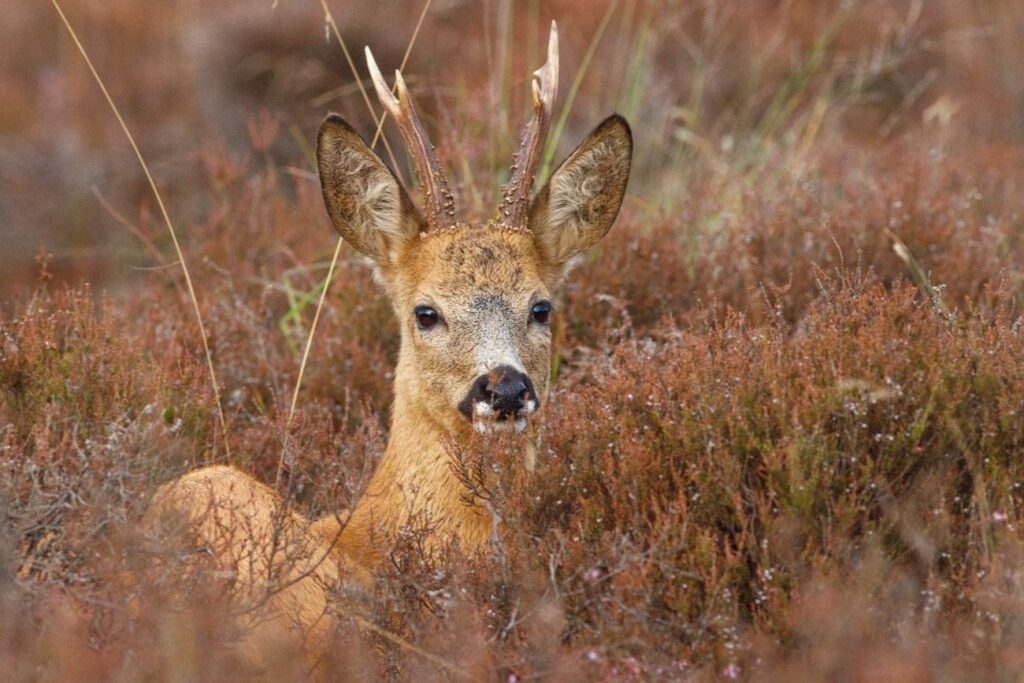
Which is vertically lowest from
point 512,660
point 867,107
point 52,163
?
point 52,163

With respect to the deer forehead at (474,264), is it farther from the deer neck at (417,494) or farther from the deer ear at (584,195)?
the deer neck at (417,494)

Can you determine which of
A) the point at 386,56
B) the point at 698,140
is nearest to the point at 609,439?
the point at 698,140

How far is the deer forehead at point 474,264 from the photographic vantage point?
596 centimetres

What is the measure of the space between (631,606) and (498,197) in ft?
12.8

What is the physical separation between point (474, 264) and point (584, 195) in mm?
671

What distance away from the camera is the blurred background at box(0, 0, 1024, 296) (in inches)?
474

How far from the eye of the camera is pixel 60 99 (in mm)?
14570

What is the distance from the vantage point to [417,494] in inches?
217

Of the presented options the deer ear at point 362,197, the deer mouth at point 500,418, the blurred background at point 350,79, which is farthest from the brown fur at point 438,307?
the blurred background at point 350,79

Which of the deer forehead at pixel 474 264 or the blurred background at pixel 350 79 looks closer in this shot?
the deer forehead at pixel 474 264

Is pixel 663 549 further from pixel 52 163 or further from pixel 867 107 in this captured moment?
pixel 52 163

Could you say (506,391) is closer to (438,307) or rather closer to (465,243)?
(438,307)

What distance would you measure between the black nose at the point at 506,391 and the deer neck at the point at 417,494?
21 cm

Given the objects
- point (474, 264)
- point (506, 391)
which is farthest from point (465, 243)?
point (506, 391)
